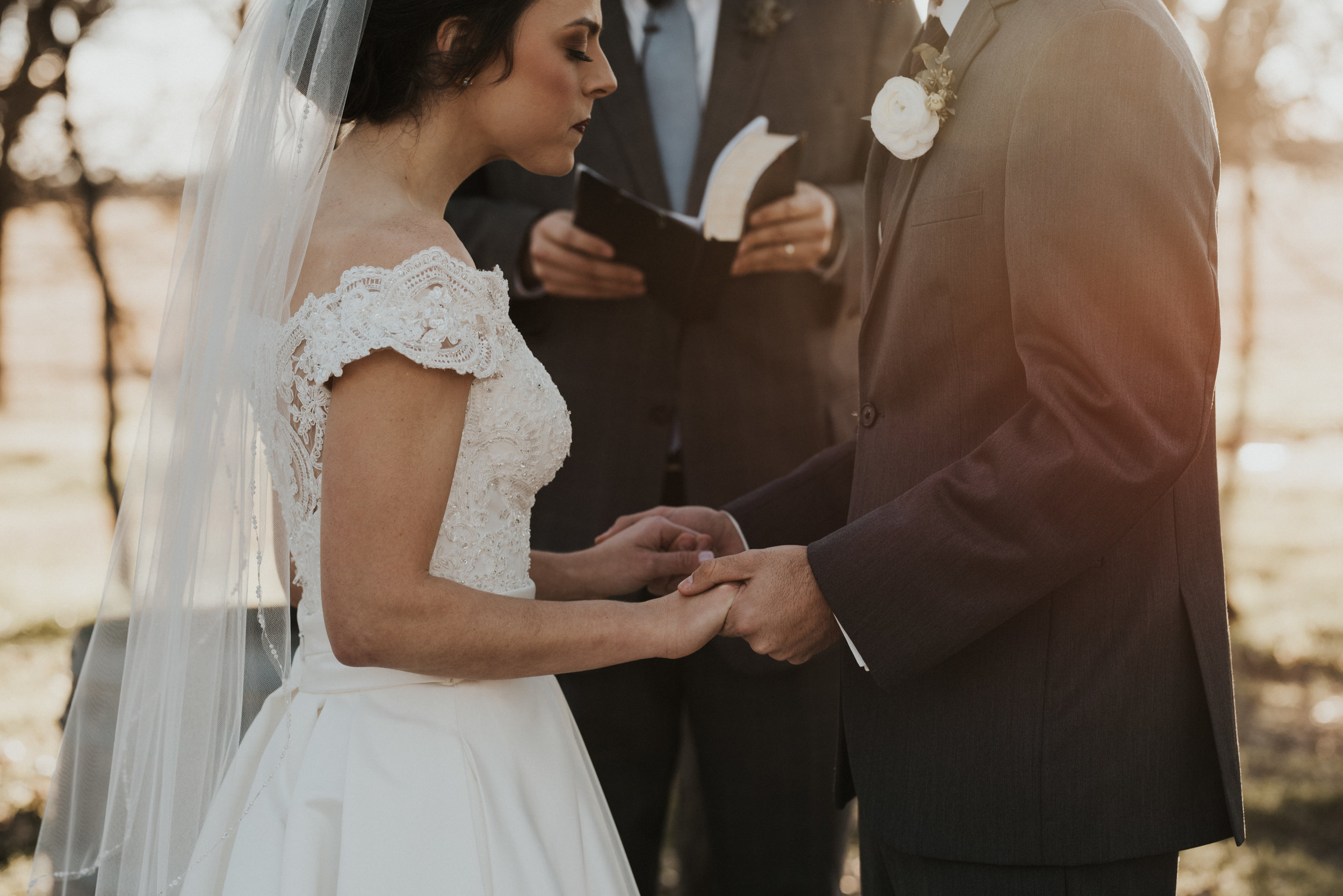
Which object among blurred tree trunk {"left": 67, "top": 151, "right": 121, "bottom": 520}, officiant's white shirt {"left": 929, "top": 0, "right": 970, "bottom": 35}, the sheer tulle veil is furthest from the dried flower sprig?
blurred tree trunk {"left": 67, "top": 151, "right": 121, "bottom": 520}

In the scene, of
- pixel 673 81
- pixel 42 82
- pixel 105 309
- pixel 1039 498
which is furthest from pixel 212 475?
pixel 105 309

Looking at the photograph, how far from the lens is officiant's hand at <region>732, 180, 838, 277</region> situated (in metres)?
2.66

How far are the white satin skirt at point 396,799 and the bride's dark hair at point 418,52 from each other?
2.81 feet

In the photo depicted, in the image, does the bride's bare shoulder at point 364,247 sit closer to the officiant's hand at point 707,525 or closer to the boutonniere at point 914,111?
the boutonniere at point 914,111

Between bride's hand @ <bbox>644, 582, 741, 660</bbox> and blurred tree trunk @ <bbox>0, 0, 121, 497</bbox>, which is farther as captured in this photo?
blurred tree trunk @ <bbox>0, 0, 121, 497</bbox>

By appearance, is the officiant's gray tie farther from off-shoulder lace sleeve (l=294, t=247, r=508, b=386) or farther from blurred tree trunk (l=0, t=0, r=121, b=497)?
blurred tree trunk (l=0, t=0, r=121, b=497)

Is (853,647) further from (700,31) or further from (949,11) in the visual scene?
(700,31)

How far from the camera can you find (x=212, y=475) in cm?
179

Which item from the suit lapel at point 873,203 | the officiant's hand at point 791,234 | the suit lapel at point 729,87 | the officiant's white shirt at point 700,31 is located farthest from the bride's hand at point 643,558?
the officiant's white shirt at point 700,31

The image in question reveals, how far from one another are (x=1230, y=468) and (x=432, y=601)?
6.89m

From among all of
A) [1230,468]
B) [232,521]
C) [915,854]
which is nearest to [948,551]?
[915,854]

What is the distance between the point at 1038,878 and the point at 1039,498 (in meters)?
0.62

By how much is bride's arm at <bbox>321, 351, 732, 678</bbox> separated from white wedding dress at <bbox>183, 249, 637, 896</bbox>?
52mm

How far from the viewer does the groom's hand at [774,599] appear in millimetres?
1793
